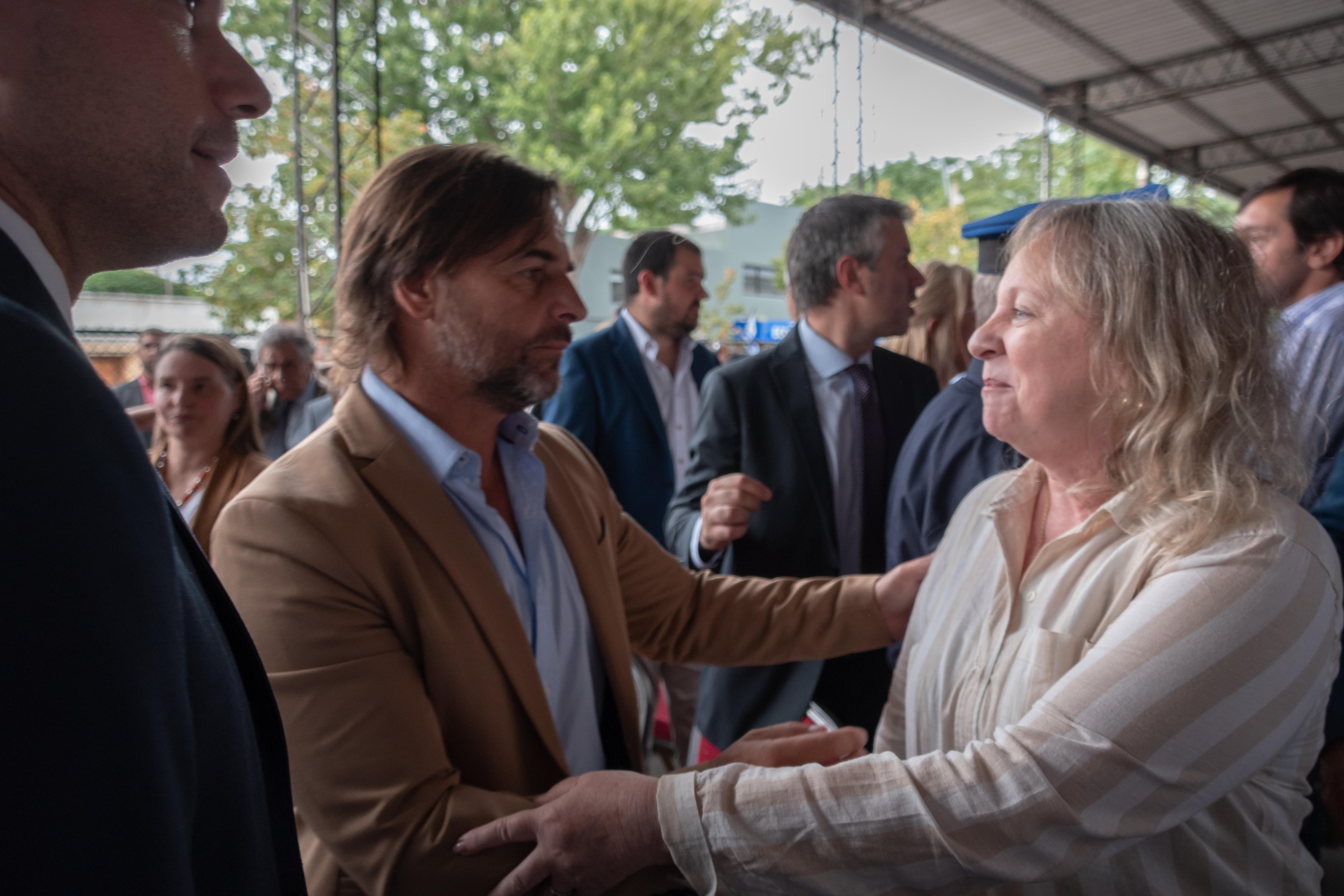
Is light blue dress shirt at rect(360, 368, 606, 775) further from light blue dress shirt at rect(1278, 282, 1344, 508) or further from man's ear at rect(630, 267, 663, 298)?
man's ear at rect(630, 267, 663, 298)

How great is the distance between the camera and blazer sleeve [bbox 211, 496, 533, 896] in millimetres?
1141

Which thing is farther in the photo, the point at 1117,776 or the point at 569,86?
the point at 569,86

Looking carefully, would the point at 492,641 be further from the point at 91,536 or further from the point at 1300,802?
the point at 1300,802

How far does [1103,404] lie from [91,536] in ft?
4.28

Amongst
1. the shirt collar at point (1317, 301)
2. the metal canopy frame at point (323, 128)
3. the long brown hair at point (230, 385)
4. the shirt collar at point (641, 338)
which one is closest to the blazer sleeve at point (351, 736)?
the long brown hair at point (230, 385)

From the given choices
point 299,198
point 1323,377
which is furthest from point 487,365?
point 299,198

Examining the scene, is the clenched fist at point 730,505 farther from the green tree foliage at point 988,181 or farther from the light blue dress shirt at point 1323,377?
the green tree foliage at point 988,181

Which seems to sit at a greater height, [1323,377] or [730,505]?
[1323,377]

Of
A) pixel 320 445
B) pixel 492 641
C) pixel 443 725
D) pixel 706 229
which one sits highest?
pixel 706 229

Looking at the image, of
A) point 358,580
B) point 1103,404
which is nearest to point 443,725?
point 358,580

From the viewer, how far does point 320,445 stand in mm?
1389

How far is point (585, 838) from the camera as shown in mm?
1120

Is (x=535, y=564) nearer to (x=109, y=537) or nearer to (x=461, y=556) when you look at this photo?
(x=461, y=556)

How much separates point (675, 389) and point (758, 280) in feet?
73.3
